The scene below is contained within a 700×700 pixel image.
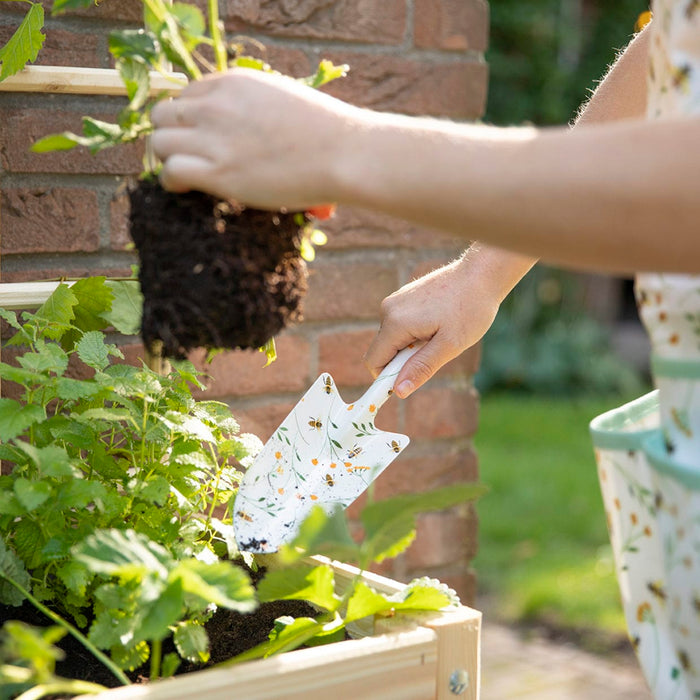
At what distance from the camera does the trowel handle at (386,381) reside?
101 cm

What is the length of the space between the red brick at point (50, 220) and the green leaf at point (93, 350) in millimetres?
288

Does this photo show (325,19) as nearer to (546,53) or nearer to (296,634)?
(296,634)

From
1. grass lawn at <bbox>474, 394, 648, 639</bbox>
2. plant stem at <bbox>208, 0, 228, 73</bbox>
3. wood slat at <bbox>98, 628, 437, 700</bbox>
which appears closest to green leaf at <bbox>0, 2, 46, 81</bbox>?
plant stem at <bbox>208, 0, 228, 73</bbox>

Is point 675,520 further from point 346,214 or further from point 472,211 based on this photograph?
point 346,214

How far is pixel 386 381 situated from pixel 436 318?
85 mm

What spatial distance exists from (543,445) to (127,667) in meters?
3.10

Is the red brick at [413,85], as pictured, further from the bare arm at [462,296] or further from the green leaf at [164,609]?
the green leaf at [164,609]

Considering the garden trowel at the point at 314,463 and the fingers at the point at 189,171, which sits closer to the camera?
the fingers at the point at 189,171

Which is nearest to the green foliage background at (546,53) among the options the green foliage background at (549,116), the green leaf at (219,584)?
the green foliage background at (549,116)

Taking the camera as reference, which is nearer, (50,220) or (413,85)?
(50,220)

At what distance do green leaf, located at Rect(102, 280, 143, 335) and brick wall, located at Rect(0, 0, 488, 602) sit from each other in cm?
25

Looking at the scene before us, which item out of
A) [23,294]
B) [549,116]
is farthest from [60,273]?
[549,116]

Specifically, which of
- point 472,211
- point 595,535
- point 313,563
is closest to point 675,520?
point 472,211

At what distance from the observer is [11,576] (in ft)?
2.74
